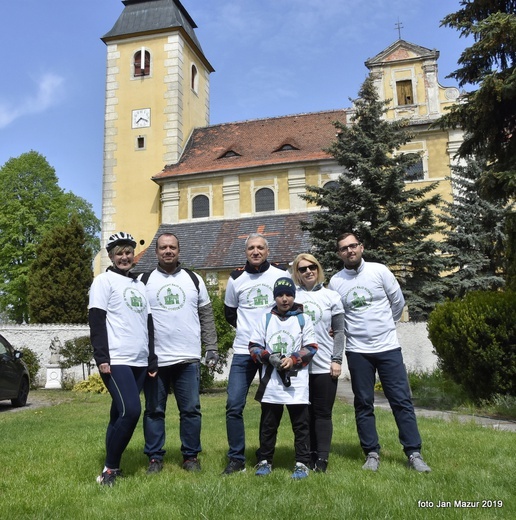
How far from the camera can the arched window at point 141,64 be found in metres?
32.9

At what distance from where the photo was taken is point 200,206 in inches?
1182

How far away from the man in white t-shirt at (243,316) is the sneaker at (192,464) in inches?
10.8

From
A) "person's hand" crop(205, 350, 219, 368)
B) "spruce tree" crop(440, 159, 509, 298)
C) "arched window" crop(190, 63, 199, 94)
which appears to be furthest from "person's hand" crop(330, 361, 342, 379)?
"arched window" crop(190, 63, 199, 94)

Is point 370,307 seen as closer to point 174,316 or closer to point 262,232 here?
point 174,316

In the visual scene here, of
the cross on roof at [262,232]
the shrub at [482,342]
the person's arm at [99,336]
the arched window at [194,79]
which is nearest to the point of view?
the person's arm at [99,336]

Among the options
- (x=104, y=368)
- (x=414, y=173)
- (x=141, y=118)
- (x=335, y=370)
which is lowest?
(x=335, y=370)

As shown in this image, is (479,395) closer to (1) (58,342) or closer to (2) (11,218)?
(1) (58,342)

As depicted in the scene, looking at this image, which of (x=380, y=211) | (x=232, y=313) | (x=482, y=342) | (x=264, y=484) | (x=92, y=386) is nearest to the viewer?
(x=264, y=484)

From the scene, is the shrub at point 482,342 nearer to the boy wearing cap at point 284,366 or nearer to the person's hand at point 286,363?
the boy wearing cap at point 284,366

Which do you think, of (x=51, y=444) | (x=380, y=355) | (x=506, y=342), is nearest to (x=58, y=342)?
(x=51, y=444)

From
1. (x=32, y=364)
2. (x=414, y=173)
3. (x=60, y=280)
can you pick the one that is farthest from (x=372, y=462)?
(x=60, y=280)

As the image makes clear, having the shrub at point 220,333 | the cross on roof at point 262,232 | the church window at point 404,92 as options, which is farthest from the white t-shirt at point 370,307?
the church window at point 404,92

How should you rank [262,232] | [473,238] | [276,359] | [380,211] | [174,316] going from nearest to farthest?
[276,359] → [174,316] → [380,211] → [473,238] → [262,232]

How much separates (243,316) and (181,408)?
978 mm
